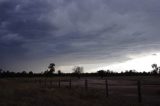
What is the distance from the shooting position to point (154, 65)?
122 m

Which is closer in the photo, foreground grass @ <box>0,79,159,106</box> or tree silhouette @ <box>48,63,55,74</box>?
foreground grass @ <box>0,79,159,106</box>

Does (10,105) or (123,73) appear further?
(123,73)

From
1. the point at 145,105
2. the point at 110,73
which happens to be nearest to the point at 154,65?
the point at 110,73

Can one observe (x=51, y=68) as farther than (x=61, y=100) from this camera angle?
Yes

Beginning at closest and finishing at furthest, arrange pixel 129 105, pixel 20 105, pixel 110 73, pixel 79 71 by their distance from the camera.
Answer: pixel 20 105
pixel 129 105
pixel 110 73
pixel 79 71

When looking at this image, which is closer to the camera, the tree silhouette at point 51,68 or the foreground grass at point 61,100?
the foreground grass at point 61,100

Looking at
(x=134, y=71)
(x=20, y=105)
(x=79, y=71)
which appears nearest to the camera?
(x=20, y=105)

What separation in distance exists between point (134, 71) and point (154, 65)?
434 inches

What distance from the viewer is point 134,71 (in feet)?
424

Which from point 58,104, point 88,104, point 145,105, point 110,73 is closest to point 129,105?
point 145,105

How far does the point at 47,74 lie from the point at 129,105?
12108 cm

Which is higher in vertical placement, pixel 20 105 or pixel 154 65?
pixel 154 65

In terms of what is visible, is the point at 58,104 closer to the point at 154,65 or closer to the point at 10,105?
the point at 10,105

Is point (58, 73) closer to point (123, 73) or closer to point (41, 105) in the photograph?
point (123, 73)
